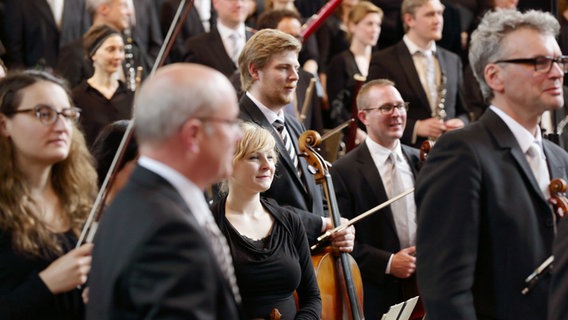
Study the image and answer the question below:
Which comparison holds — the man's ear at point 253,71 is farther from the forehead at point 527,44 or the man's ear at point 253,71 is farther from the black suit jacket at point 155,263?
the black suit jacket at point 155,263

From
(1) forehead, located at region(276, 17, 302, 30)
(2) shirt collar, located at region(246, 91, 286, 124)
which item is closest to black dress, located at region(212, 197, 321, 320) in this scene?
(2) shirt collar, located at region(246, 91, 286, 124)

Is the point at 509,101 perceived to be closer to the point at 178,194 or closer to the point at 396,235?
the point at 178,194

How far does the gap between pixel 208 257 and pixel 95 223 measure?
0.95 m

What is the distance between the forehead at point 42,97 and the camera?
2848mm

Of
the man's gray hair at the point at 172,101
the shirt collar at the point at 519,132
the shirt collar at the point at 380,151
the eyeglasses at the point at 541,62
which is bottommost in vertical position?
the shirt collar at the point at 380,151

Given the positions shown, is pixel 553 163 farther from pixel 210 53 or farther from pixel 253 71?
pixel 210 53

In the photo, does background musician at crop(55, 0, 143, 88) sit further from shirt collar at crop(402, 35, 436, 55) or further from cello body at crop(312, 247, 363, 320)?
cello body at crop(312, 247, 363, 320)

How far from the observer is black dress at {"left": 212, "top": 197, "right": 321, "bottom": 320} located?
3.50 meters

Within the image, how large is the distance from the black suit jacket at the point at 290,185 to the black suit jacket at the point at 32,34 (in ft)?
10.3

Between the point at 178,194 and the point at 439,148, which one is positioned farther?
the point at 439,148

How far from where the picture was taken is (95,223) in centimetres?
276

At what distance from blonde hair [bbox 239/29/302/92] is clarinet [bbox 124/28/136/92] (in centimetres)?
191

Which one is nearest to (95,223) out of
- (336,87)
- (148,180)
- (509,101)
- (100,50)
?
(148,180)

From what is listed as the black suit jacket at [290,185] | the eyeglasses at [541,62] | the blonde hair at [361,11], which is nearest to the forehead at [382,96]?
the black suit jacket at [290,185]
